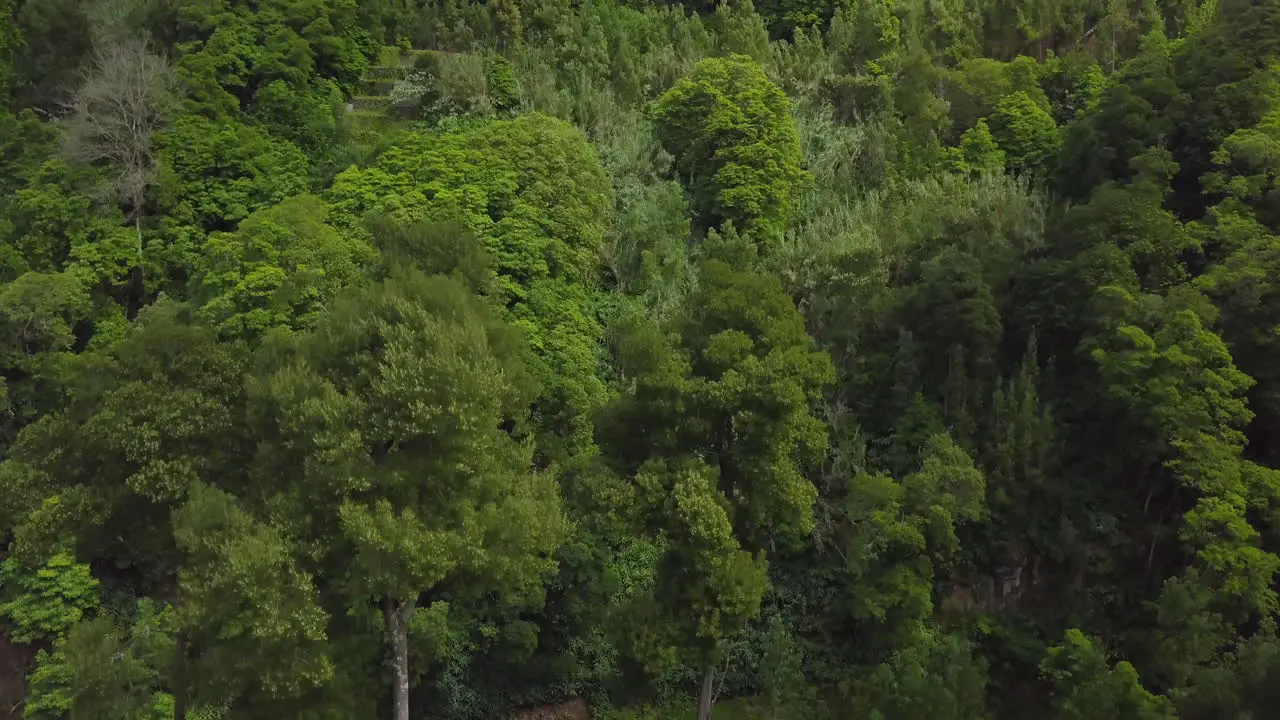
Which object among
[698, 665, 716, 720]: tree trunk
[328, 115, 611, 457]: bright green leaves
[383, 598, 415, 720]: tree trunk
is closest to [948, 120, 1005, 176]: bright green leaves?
[328, 115, 611, 457]: bright green leaves

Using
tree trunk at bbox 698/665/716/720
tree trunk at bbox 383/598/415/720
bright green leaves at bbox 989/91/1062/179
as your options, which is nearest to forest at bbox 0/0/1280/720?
tree trunk at bbox 383/598/415/720

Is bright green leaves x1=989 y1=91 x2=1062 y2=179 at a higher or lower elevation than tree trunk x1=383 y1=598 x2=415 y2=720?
higher

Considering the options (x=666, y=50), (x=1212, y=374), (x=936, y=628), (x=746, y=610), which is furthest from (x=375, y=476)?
(x=666, y=50)

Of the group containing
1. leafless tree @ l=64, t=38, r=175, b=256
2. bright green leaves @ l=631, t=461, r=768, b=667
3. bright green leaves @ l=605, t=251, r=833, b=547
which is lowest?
bright green leaves @ l=631, t=461, r=768, b=667

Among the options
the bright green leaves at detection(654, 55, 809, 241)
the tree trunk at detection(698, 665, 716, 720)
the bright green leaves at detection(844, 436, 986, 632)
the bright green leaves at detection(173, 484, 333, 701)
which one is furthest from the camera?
the bright green leaves at detection(654, 55, 809, 241)

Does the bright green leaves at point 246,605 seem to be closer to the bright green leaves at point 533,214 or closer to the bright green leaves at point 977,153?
the bright green leaves at point 533,214

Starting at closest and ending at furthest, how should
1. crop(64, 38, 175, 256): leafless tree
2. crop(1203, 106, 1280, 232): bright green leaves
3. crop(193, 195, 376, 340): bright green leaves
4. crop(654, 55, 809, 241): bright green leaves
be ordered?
crop(1203, 106, 1280, 232): bright green leaves < crop(193, 195, 376, 340): bright green leaves < crop(654, 55, 809, 241): bright green leaves < crop(64, 38, 175, 256): leafless tree

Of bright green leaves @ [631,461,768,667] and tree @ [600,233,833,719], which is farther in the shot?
tree @ [600,233,833,719]

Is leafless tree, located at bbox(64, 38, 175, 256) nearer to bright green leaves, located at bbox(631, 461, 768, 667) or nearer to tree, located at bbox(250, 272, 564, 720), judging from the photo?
tree, located at bbox(250, 272, 564, 720)
